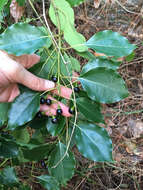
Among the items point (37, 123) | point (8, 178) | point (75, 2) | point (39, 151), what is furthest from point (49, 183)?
point (75, 2)

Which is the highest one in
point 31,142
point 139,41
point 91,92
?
A: point 91,92

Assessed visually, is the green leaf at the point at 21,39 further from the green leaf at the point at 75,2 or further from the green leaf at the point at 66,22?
the green leaf at the point at 75,2

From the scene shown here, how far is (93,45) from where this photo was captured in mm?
814

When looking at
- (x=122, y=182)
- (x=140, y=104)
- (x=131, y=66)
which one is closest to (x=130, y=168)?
(x=122, y=182)

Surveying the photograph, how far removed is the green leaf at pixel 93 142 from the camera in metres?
0.73

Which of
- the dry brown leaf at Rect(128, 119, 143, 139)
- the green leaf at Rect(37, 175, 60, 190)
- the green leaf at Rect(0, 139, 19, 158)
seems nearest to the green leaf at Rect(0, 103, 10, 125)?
the green leaf at Rect(0, 139, 19, 158)

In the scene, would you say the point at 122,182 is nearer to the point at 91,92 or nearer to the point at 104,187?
the point at 104,187

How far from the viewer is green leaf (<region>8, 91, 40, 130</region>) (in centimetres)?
75

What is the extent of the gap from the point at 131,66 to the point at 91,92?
128 cm

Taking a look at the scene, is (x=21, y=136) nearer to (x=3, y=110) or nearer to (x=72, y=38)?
(x=3, y=110)

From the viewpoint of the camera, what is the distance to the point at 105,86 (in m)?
0.74

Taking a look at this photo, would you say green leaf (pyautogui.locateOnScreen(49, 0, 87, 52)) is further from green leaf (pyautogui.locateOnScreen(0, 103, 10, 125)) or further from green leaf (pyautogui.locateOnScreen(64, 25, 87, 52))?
green leaf (pyautogui.locateOnScreen(0, 103, 10, 125))

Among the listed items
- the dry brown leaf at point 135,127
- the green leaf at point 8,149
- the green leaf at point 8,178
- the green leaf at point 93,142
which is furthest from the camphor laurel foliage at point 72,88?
the dry brown leaf at point 135,127

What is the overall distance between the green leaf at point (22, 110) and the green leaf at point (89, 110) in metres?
0.15
